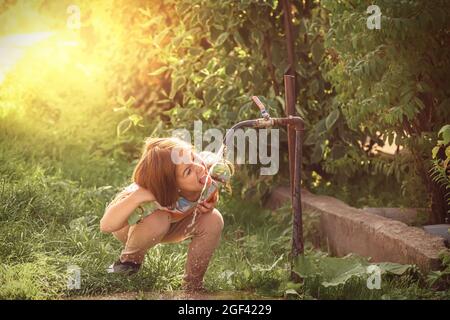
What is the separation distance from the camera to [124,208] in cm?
331

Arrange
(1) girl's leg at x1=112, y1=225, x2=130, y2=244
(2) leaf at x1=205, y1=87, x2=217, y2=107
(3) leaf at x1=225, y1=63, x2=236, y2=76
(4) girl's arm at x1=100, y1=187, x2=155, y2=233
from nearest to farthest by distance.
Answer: (4) girl's arm at x1=100, y1=187, x2=155, y2=233
(1) girl's leg at x1=112, y1=225, x2=130, y2=244
(3) leaf at x1=225, y1=63, x2=236, y2=76
(2) leaf at x1=205, y1=87, x2=217, y2=107

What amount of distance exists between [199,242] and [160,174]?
15.6 inches

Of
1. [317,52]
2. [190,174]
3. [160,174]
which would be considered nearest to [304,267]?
[190,174]

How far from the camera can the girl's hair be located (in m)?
3.35

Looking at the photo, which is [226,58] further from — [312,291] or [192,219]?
[312,291]

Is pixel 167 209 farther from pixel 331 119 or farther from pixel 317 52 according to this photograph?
pixel 317 52

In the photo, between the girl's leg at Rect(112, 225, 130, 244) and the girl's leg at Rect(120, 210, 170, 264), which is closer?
the girl's leg at Rect(120, 210, 170, 264)

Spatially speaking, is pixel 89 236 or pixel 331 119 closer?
pixel 89 236

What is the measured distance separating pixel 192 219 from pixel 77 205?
1.45m

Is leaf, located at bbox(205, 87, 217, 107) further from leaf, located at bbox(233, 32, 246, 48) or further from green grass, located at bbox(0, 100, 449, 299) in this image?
green grass, located at bbox(0, 100, 449, 299)

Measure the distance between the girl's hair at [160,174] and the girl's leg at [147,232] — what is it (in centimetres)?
6

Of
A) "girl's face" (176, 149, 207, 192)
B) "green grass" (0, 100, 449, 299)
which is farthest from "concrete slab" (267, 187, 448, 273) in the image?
"girl's face" (176, 149, 207, 192)

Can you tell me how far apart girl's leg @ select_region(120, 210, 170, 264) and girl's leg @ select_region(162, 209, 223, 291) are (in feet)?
0.39

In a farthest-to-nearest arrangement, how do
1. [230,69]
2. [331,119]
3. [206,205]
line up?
[230,69], [331,119], [206,205]
